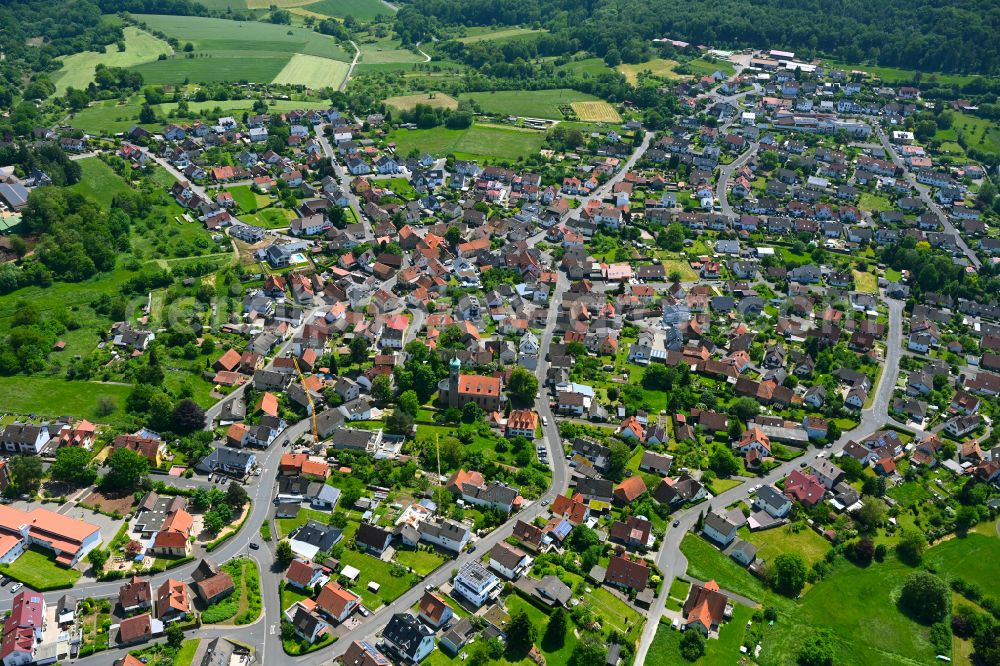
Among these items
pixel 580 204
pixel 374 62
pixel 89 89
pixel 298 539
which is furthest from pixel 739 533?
pixel 374 62

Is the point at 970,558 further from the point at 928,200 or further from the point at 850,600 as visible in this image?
the point at 928,200

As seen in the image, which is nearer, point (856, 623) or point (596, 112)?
point (856, 623)

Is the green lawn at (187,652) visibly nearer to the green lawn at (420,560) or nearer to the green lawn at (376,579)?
the green lawn at (376,579)

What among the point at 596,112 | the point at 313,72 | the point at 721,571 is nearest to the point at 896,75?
the point at 596,112

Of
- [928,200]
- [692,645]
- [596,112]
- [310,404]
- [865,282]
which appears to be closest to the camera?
[692,645]

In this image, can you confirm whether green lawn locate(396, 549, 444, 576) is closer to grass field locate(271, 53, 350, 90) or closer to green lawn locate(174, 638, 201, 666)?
green lawn locate(174, 638, 201, 666)

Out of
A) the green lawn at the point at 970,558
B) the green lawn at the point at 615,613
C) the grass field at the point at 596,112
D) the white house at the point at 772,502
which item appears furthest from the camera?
the grass field at the point at 596,112

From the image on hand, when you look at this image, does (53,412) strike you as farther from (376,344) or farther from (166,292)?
(376,344)

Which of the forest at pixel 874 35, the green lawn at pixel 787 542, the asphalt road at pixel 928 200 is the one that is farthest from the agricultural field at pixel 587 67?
the green lawn at pixel 787 542
